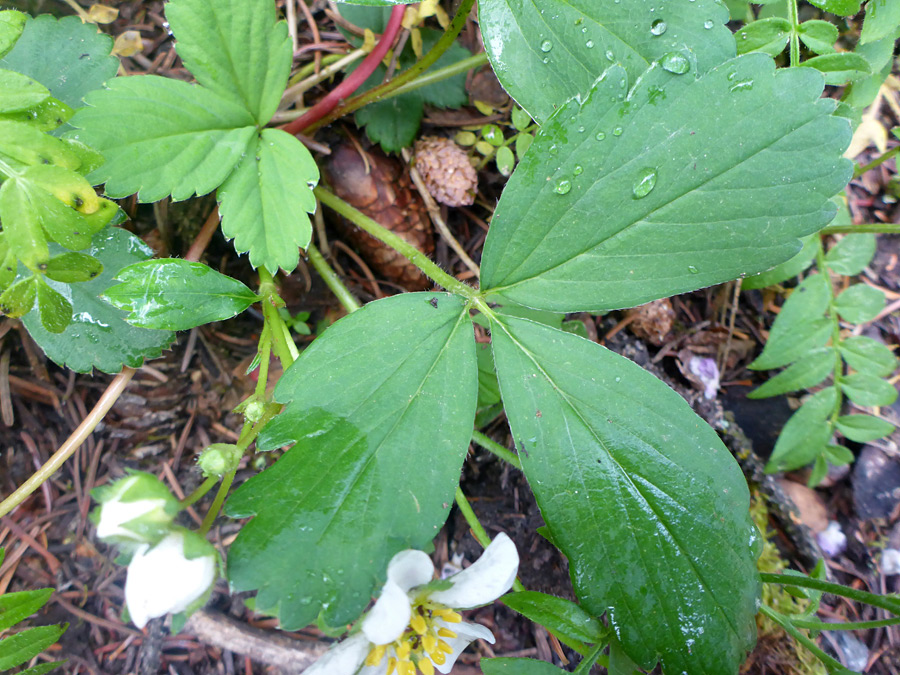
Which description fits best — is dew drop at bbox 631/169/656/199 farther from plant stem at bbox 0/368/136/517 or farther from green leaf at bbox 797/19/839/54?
plant stem at bbox 0/368/136/517

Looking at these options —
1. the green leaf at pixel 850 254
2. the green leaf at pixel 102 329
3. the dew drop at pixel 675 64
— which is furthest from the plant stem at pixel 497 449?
the green leaf at pixel 850 254

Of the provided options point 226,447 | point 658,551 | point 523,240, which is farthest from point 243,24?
point 658,551

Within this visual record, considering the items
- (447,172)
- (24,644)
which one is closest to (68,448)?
(24,644)

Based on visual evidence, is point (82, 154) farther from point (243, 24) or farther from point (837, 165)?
point (837, 165)

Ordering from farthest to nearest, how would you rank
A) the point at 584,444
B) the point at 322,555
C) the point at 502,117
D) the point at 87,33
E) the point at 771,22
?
the point at 502,117 → the point at 87,33 → the point at 771,22 → the point at 584,444 → the point at 322,555

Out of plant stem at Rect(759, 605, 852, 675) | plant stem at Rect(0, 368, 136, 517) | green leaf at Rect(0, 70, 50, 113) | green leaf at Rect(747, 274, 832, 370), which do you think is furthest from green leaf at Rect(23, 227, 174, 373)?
green leaf at Rect(747, 274, 832, 370)

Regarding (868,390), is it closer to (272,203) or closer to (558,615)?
(558,615)
